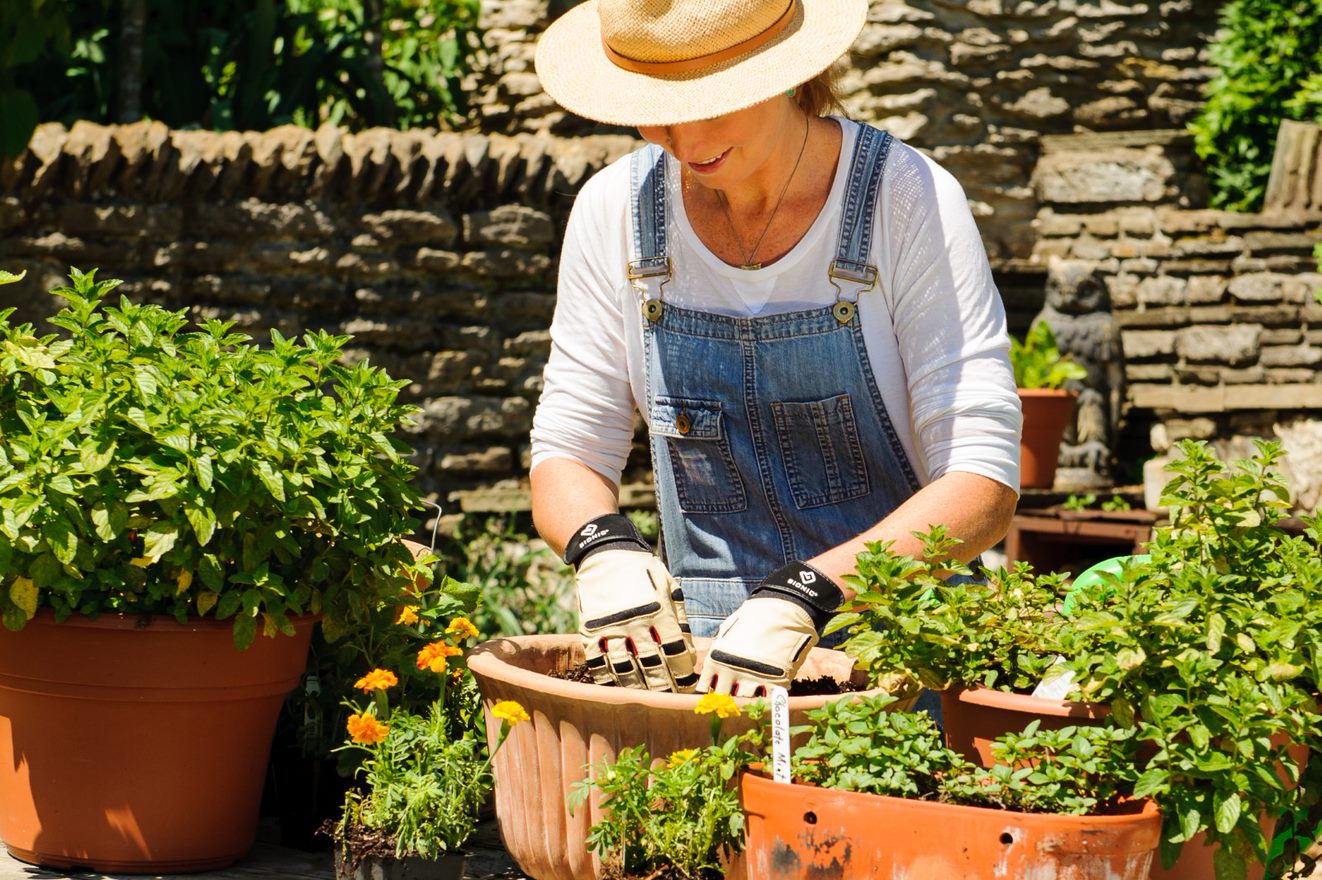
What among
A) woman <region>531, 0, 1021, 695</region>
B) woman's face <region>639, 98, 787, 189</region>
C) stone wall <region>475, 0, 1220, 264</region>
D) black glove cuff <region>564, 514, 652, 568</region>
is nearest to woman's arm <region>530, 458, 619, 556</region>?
woman <region>531, 0, 1021, 695</region>

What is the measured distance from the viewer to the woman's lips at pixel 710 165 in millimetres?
1921

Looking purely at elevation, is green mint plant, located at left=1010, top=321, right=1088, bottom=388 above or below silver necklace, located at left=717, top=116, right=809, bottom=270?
below

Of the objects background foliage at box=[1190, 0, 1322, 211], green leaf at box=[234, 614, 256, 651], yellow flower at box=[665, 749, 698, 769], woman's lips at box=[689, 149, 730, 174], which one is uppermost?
background foliage at box=[1190, 0, 1322, 211]

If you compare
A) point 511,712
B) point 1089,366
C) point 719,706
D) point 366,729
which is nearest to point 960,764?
point 719,706

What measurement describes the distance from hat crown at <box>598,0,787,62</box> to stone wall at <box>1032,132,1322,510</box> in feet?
16.4

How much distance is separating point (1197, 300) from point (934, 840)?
6.59 metres

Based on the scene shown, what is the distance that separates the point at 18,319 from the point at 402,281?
1430 mm

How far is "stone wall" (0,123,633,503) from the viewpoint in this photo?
5.36 m

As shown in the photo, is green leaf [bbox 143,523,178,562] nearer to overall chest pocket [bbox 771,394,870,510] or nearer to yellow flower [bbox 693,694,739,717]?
yellow flower [bbox 693,694,739,717]

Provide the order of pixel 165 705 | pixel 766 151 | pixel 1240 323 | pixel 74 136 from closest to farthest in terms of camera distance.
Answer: pixel 165 705 < pixel 766 151 < pixel 74 136 < pixel 1240 323

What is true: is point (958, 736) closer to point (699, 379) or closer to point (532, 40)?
point (699, 379)

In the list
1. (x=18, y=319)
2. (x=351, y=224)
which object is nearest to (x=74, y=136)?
(x=18, y=319)

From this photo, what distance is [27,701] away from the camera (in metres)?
1.72

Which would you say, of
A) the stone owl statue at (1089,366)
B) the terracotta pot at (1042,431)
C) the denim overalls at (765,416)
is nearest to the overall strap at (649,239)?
the denim overalls at (765,416)
